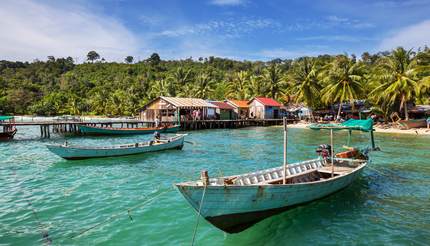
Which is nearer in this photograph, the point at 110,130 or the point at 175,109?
the point at 110,130

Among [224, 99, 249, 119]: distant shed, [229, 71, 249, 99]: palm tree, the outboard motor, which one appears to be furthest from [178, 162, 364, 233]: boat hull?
[229, 71, 249, 99]: palm tree

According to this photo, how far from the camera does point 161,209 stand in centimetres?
1220

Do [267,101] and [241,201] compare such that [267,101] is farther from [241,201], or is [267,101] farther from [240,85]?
[241,201]

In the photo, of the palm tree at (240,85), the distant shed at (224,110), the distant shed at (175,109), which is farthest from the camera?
the palm tree at (240,85)

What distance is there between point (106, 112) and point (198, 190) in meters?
82.0

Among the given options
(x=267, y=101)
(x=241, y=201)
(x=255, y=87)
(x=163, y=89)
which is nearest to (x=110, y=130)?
(x=163, y=89)

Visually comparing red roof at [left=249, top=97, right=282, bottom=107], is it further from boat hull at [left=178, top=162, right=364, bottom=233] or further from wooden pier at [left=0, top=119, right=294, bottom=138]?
boat hull at [left=178, top=162, right=364, bottom=233]

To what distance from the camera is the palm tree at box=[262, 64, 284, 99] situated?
65.4 meters

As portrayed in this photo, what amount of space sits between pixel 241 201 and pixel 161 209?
414 cm

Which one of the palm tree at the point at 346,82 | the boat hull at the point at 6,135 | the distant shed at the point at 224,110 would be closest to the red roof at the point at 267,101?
the distant shed at the point at 224,110

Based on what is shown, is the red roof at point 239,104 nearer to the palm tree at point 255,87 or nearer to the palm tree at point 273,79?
the palm tree at point 255,87

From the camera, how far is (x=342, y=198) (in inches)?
529

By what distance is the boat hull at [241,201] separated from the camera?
8898mm

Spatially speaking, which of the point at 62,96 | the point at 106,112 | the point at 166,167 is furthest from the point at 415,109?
the point at 62,96
